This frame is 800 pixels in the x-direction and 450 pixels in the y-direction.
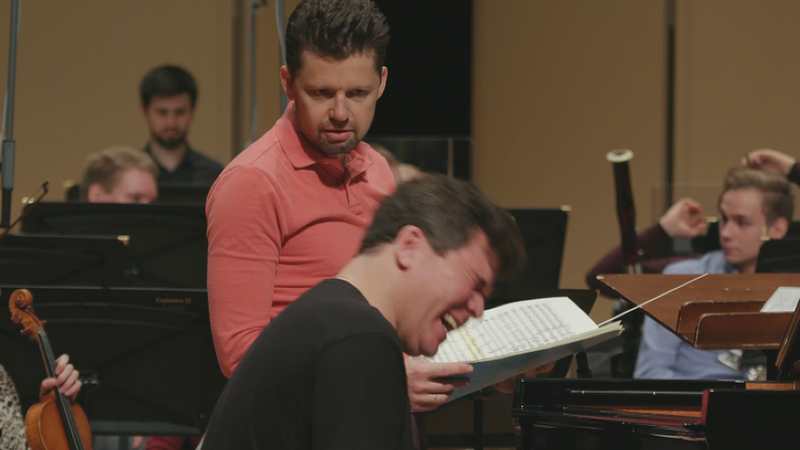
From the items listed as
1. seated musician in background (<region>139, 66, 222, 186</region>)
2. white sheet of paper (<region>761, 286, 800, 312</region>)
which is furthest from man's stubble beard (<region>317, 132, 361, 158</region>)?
seated musician in background (<region>139, 66, 222, 186</region>)

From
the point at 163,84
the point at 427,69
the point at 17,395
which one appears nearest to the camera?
the point at 17,395

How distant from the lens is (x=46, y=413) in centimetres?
204

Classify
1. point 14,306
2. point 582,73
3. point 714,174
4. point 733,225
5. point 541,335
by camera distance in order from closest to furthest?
point 541,335
point 14,306
point 733,225
point 714,174
point 582,73

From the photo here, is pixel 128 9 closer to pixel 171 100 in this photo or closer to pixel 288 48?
pixel 171 100

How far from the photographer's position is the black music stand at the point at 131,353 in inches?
83.9

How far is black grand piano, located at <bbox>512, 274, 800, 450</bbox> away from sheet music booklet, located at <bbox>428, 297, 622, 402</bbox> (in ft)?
0.25

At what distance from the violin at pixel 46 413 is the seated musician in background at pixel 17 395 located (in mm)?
15

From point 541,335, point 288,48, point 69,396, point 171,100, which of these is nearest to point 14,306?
point 69,396

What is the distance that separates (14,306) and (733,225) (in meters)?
2.26

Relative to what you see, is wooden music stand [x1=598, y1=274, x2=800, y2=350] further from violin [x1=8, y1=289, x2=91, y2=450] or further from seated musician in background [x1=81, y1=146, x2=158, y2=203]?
seated musician in background [x1=81, y1=146, x2=158, y2=203]

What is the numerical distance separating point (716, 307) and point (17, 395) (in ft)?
5.17

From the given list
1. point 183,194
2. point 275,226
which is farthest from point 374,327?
point 183,194

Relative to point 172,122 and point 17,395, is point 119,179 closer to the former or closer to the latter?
point 172,122

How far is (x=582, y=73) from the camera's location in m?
5.25
